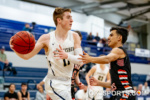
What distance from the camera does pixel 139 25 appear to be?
75.2 feet

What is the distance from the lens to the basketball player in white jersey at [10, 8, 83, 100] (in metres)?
3.27

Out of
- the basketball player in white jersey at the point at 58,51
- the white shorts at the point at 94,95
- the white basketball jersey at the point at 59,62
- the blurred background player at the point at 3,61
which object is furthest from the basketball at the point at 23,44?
the blurred background player at the point at 3,61

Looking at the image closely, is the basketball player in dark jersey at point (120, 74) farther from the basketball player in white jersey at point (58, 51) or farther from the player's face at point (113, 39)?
the basketball player in white jersey at point (58, 51)

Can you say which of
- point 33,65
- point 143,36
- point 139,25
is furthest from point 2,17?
point 143,36

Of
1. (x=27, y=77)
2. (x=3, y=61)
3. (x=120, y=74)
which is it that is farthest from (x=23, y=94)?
(x=120, y=74)

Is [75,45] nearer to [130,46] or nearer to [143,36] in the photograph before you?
[130,46]

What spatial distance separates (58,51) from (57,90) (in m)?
0.57

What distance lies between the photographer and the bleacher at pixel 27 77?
9.94 metres

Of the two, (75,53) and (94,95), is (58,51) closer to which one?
(75,53)

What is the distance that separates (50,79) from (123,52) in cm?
126

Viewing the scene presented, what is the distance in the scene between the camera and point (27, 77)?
1109cm

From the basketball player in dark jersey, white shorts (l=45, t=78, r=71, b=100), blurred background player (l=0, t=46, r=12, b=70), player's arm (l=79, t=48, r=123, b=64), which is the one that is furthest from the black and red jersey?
blurred background player (l=0, t=46, r=12, b=70)

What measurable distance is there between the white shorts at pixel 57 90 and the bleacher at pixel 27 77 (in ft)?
21.3

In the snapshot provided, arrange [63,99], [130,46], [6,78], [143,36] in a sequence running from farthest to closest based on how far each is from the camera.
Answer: [143,36] → [130,46] → [6,78] → [63,99]
